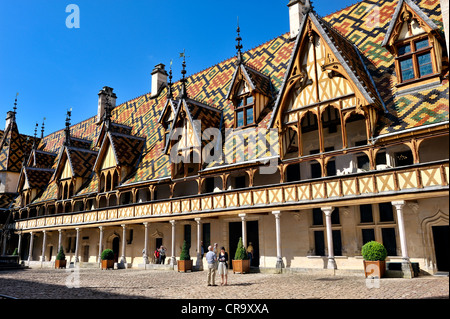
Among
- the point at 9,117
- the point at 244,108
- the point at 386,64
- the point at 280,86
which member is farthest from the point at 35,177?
the point at 386,64

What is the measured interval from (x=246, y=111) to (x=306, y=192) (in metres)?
7.34

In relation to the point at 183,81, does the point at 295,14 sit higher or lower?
higher

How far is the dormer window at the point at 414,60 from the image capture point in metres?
16.8

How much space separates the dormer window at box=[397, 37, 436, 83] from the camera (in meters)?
16.8

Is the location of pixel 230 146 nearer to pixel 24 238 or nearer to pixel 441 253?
pixel 441 253

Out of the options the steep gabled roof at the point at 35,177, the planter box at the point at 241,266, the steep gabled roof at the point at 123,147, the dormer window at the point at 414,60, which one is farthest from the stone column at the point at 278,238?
the steep gabled roof at the point at 35,177

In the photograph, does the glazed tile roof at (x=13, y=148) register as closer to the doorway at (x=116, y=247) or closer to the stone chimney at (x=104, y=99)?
the stone chimney at (x=104, y=99)

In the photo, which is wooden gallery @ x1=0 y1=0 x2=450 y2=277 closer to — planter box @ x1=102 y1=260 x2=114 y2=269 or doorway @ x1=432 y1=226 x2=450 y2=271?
doorway @ x1=432 y1=226 x2=450 y2=271

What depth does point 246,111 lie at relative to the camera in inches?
908

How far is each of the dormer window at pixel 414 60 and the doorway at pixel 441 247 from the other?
268 inches

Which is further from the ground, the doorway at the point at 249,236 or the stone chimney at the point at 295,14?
the stone chimney at the point at 295,14

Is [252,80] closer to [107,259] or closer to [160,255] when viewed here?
[160,255]

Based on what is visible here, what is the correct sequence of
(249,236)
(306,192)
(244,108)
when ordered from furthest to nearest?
(244,108), (249,236), (306,192)

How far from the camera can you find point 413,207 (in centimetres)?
1622
